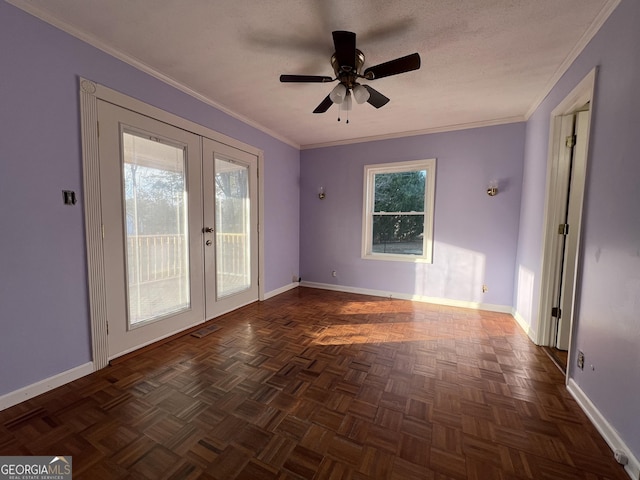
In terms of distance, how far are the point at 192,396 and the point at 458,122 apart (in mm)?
4211

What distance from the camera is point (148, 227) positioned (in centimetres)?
247

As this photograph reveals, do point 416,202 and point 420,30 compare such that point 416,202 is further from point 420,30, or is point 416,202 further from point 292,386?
point 292,386

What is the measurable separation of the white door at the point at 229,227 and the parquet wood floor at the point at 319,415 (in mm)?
833

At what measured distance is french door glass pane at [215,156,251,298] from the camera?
3.24 metres

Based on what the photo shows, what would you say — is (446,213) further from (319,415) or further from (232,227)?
(319,415)

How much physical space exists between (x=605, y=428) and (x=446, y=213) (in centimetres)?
277

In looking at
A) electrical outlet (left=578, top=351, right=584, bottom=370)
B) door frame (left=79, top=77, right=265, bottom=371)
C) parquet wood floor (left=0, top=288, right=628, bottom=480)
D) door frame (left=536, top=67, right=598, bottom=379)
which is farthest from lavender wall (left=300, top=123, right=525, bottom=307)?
door frame (left=79, top=77, right=265, bottom=371)

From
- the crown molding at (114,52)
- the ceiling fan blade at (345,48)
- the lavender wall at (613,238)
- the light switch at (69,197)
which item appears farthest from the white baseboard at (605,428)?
the crown molding at (114,52)

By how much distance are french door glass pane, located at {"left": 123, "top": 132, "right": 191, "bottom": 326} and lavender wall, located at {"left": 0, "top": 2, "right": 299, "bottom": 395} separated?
0.38 meters

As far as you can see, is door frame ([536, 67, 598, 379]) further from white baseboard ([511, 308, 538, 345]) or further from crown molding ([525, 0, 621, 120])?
crown molding ([525, 0, 621, 120])

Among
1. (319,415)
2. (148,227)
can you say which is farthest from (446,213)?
(148,227)

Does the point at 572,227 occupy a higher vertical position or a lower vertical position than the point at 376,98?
lower

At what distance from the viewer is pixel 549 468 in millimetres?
→ 1282

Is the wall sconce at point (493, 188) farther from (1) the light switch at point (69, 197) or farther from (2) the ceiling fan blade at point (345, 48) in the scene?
(1) the light switch at point (69, 197)
